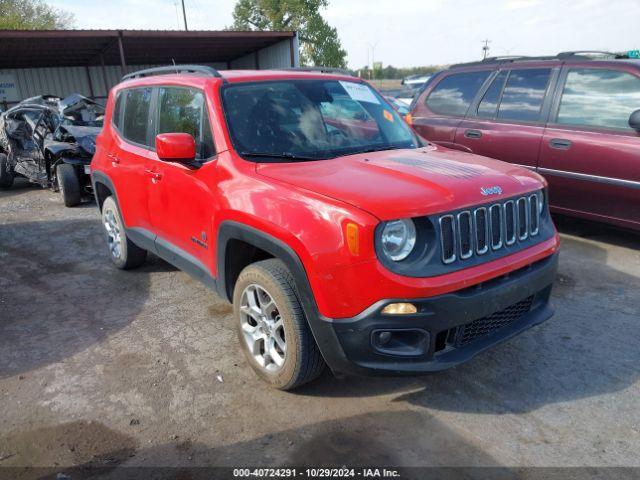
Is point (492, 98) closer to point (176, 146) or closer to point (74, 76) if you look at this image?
point (176, 146)

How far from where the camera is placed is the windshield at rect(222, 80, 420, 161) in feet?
10.2

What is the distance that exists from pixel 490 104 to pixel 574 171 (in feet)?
4.56

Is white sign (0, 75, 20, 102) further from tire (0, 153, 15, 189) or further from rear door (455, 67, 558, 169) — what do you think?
rear door (455, 67, 558, 169)

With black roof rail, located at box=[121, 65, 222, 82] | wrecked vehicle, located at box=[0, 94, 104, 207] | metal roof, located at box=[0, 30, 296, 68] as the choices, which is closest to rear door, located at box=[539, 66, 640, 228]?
black roof rail, located at box=[121, 65, 222, 82]

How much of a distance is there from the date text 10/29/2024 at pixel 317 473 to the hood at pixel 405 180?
1.23m

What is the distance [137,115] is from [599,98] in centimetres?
458

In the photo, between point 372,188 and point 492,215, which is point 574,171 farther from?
point 372,188

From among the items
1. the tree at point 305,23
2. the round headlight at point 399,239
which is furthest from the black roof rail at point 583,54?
the tree at point 305,23

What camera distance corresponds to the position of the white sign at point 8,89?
2122cm

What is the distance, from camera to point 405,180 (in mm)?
2592

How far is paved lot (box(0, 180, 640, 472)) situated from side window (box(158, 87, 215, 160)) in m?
1.45

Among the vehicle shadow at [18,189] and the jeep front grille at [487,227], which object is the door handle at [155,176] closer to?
the jeep front grille at [487,227]

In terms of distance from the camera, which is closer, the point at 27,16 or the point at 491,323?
the point at 491,323

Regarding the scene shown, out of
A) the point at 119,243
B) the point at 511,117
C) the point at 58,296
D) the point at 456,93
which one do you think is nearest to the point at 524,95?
the point at 511,117
